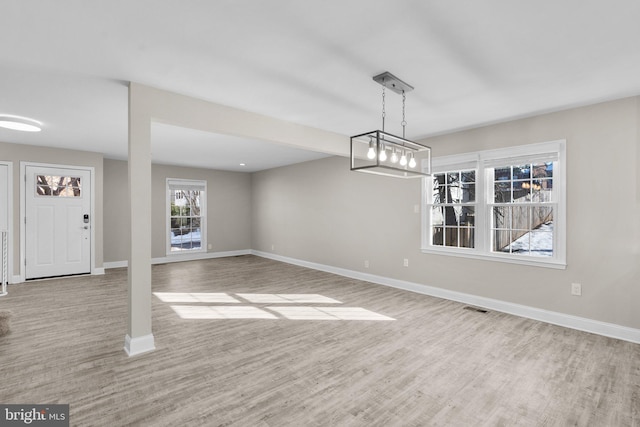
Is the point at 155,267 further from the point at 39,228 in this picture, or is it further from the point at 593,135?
the point at 593,135

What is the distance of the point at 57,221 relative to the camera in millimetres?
5812

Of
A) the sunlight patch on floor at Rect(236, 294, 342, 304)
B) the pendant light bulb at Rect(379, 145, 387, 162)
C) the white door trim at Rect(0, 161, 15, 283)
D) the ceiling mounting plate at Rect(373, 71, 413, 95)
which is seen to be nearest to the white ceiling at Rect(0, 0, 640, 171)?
the ceiling mounting plate at Rect(373, 71, 413, 95)

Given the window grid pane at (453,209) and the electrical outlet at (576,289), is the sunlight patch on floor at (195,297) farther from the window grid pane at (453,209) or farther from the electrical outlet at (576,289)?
the electrical outlet at (576,289)

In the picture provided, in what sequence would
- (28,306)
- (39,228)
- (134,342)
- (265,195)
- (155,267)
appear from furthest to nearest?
1. (265,195)
2. (155,267)
3. (39,228)
4. (28,306)
5. (134,342)

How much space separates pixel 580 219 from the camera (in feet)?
11.3

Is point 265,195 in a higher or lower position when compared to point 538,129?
lower

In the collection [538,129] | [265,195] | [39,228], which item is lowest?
[39,228]

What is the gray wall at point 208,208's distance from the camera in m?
6.96

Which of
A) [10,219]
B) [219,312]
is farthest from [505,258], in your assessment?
[10,219]

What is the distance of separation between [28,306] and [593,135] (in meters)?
7.43

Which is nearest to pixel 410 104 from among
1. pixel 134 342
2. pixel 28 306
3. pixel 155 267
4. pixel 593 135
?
pixel 593 135

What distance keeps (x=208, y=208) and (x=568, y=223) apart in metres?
7.82

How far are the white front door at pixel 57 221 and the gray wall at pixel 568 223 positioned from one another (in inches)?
197

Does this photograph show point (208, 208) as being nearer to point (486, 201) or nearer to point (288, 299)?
point (288, 299)
